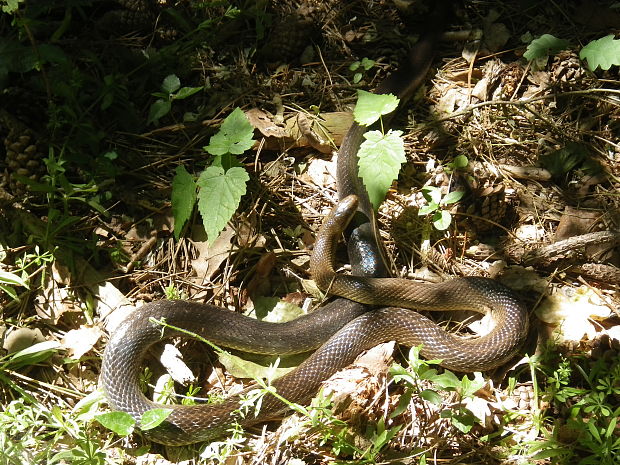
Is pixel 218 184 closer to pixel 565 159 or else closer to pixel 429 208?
pixel 429 208

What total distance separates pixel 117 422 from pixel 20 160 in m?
2.29

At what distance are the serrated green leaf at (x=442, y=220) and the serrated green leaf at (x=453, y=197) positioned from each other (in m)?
0.09

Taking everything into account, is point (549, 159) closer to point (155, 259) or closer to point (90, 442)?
point (155, 259)

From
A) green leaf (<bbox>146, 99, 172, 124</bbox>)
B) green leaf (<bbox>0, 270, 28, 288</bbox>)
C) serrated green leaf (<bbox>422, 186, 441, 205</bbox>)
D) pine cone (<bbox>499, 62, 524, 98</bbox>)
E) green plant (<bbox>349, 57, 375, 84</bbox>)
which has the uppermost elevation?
green leaf (<bbox>146, 99, 172, 124</bbox>)

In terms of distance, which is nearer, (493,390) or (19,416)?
(19,416)

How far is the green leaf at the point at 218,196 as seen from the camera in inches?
147

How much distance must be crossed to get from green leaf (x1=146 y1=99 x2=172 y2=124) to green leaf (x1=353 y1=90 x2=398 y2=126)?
168 cm

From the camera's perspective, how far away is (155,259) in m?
4.28

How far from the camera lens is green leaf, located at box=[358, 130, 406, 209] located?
3.64 meters

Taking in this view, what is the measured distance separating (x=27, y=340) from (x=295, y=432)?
1983mm

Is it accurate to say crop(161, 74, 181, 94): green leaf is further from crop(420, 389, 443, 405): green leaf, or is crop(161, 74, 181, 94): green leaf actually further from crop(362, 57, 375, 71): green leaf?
crop(420, 389, 443, 405): green leaf

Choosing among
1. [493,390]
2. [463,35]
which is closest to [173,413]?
[493,390]

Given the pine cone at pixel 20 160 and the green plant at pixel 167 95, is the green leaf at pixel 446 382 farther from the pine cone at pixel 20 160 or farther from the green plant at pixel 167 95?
the pine cone at pixel 20 160

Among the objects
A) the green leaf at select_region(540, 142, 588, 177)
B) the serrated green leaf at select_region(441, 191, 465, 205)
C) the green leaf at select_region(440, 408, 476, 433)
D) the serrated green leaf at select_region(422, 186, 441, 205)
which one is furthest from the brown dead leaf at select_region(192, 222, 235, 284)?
the green leaf at select_region(540, 142, 588, 177)
